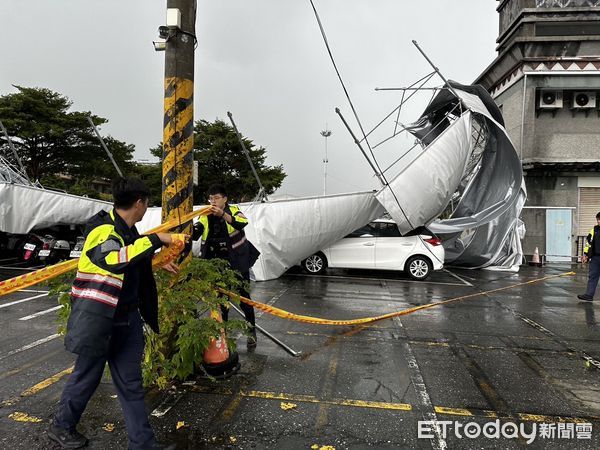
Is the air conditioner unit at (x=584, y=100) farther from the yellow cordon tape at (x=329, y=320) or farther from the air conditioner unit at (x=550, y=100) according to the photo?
the yellow cordon tape at (x=329, y=320)

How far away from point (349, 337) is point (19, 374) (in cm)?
373

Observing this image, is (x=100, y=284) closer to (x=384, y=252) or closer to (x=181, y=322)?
(x=181, y=322)

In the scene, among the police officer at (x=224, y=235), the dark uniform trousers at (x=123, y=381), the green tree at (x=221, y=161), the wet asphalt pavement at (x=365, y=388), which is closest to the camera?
the dark uniform trousers at (x=123, y=381)

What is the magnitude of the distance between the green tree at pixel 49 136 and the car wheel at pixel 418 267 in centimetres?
1910

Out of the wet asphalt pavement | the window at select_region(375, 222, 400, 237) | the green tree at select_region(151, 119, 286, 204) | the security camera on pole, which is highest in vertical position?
the green tree at select_region(151, 119, 286, 204)

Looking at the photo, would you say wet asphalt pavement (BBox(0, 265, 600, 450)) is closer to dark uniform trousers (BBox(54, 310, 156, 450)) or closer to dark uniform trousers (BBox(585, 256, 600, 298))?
dark uniform trousers (BBox(54, 310, 156, 450))

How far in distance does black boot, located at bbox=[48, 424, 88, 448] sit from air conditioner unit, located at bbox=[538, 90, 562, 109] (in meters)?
19.6

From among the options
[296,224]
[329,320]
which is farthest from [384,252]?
[329,320]

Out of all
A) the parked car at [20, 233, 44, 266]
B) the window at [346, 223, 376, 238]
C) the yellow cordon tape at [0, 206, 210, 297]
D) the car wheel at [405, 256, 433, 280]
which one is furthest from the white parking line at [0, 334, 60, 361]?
the car wheel at [405, 256, 433, 280]

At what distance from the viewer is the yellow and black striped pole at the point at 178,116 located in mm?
3922

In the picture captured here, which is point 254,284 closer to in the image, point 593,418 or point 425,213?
point 425,213

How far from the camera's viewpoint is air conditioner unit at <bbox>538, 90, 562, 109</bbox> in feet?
56.5

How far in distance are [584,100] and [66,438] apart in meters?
21.0

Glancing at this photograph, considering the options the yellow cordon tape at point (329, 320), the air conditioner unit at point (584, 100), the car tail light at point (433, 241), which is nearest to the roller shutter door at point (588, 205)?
the air conditioner unit at point (584, 100)
